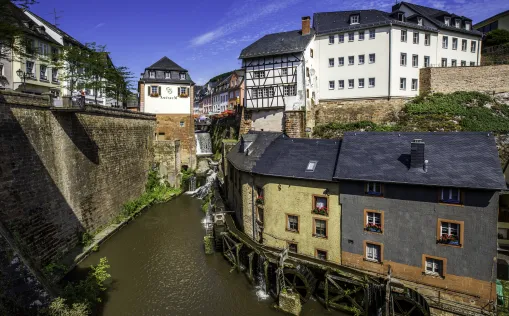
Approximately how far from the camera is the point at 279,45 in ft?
105

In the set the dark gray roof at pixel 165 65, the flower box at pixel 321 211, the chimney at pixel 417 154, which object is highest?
the dark gray roof at pixel 165 65

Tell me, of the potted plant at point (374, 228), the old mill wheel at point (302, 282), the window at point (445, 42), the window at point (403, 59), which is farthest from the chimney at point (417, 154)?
the window at point (445, 42)

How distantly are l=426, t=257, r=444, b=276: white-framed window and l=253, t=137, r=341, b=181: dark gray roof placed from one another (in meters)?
5.20

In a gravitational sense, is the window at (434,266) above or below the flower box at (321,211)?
below

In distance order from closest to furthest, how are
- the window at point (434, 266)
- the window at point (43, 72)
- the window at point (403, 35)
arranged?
the window at point (434, 266) < the window at point (403, 35) < the window at point (43, 72)

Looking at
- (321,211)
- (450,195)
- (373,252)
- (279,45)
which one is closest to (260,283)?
(321,211)

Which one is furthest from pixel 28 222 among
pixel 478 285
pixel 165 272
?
pixel 478 285

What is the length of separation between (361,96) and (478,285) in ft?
74.9

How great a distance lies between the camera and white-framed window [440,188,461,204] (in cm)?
1216

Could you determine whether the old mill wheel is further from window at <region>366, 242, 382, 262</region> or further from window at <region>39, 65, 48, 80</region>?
window at <region>39, 65, 48, 80</region>

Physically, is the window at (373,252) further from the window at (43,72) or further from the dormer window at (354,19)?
the window at (43,72)

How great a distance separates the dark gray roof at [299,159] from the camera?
1553 centimetres

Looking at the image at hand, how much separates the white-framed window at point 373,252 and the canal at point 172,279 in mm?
3020

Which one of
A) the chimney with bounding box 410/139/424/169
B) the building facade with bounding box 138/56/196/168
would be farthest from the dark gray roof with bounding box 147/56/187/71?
the chimney with bounding box 410/139/424/169
